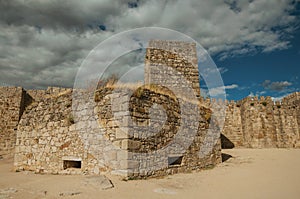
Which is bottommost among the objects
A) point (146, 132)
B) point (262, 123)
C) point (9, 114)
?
point (146, 132)

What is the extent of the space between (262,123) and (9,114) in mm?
19360

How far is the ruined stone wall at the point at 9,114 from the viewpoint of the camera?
14183 mm

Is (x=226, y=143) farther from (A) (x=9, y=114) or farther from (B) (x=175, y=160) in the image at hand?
(A) (x=9, y=114)

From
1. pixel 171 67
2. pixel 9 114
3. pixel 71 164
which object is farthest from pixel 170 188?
pixel 9 114

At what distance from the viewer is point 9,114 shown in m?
14.9

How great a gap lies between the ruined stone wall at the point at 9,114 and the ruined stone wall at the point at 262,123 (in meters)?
16.2

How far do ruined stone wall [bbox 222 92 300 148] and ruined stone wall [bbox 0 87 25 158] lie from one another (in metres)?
16.2

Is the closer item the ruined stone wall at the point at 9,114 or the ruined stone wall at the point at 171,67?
the ruined stone wall at the point at 171,67

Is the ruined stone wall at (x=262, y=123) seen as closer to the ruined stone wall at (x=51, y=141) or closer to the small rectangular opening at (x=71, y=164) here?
the small rectangular opening at (x=71, y=164)

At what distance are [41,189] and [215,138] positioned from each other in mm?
7341

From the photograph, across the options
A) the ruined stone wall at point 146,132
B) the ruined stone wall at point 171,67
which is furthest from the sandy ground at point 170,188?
the ruined stone wall at point 171,67

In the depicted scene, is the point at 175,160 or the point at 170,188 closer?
the point at 170,188

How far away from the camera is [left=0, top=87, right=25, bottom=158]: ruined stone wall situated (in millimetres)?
14183

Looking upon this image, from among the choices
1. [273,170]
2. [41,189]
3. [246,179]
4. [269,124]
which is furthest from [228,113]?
[41,189]
